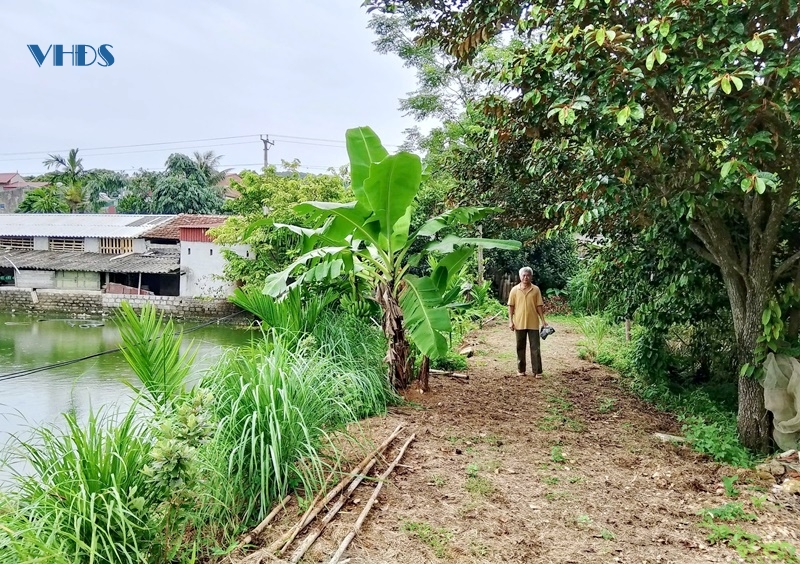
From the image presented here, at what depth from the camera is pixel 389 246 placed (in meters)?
4.71

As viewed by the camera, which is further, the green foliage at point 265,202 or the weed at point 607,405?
the green foliage at point 265,202

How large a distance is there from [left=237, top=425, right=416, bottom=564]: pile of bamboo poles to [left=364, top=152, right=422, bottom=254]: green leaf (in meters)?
1.92

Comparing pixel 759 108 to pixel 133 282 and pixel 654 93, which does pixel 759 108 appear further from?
pixel 133 282

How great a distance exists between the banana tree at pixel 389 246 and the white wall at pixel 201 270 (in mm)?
18299

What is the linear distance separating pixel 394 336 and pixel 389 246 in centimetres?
81

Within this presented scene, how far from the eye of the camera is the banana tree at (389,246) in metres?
4.23

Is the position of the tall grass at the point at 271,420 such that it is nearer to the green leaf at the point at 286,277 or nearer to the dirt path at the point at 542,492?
the dirt path at the point at 542,492

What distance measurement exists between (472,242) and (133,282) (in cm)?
2413

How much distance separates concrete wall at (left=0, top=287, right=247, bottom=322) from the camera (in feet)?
72.3

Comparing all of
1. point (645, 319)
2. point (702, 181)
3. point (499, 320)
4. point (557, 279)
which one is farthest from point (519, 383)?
point (557, 279)

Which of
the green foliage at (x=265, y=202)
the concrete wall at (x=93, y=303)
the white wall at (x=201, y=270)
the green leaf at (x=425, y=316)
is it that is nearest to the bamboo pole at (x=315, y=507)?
the green leaf at (x=425, y=316)

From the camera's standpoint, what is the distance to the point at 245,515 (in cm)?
271

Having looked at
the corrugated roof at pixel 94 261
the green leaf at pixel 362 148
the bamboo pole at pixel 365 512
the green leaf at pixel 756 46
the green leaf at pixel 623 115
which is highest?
the corrugated roof at pixel 94 261

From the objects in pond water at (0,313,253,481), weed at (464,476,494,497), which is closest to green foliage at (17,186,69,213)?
pond water at (0,313,253,481)
